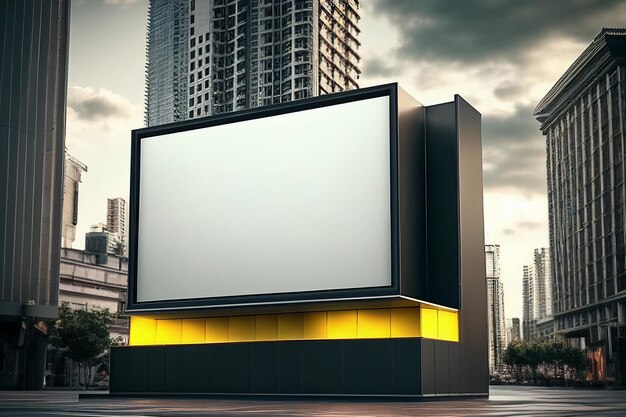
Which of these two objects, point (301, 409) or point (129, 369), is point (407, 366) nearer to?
point (301, 409)

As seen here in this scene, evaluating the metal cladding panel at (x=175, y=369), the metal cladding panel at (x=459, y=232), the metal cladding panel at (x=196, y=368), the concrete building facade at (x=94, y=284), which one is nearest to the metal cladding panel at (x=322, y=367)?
the metal cladding panel at (x=459, y=232)

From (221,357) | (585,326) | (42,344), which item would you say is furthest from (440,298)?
(585,326)

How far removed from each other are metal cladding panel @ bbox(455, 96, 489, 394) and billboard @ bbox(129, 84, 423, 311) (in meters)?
4.43

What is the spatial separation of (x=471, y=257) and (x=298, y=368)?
9.63m

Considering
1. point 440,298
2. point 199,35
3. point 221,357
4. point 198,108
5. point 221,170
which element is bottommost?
point 221,357

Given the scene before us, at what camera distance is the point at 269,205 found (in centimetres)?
4281

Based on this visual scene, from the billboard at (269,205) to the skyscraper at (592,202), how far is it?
7837 centimetres

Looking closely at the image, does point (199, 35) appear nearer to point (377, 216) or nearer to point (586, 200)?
point (586, 200)

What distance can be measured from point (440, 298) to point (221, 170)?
40.6 ft

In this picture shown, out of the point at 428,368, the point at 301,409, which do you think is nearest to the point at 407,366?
the point at 428,368

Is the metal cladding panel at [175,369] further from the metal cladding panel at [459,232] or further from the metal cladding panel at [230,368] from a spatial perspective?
the metal cladding panel at [459,232]

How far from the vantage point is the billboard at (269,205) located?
39844 millimetres

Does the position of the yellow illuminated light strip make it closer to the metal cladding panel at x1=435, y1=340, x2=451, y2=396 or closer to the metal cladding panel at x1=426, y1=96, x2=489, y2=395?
the metal cladding panel at x1=435, y1=340, x2=451, y2=396

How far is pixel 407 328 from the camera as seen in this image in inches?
1599
